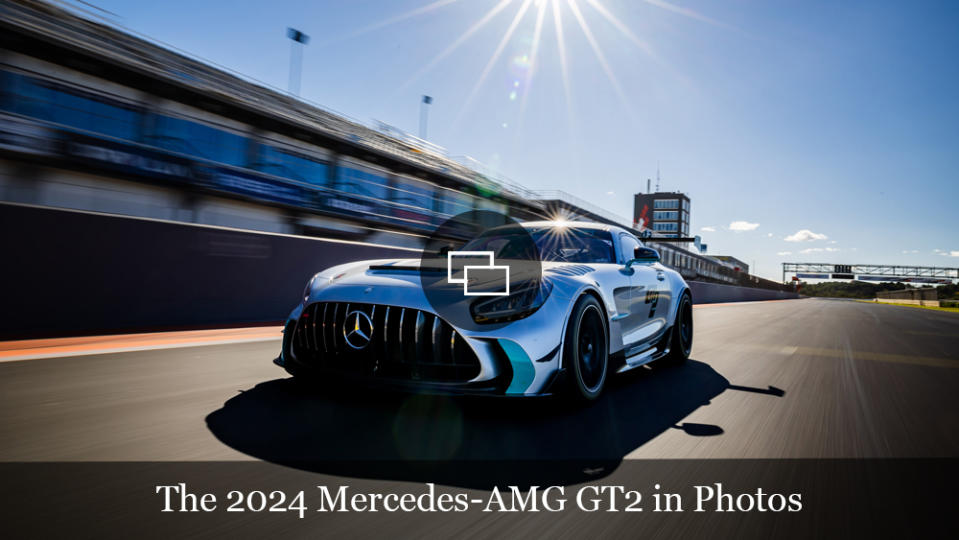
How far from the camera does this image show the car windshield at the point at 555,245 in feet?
15.4

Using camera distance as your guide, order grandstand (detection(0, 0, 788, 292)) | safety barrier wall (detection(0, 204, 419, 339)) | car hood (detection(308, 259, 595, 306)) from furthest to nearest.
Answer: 1. grandstand (detection(0, 0, 788, 292))
2. safety barrier wall (detection(0, 204, 419, 339))
3. car hood (detection(308, 259, 595, 306))

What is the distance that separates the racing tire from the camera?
594 centimetres

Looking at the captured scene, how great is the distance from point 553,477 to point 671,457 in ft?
2.32

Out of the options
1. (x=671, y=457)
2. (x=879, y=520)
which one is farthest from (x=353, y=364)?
(x=879, y=520)

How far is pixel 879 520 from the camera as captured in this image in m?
2.07

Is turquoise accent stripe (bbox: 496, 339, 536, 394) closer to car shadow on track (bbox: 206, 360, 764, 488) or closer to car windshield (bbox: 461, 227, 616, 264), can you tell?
car shadow on track (bbox: 206, 360, 764, 488)

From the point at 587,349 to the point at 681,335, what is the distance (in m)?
2.67

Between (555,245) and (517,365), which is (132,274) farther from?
(517,365)

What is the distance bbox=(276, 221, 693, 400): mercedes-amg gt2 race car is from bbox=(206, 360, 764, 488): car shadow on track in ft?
0.67

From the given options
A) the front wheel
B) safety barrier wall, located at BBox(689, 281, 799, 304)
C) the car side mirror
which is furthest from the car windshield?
safety barrier wall, located at BBox(689, 281, 799, 304)

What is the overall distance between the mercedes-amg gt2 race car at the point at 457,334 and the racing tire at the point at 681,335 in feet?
6.61
